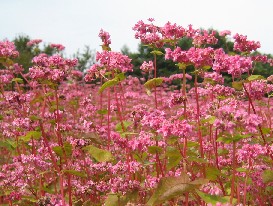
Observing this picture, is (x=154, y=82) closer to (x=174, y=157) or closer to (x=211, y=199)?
(x=174, y=157)

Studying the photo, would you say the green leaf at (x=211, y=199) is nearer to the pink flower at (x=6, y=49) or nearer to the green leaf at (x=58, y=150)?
the green leaf at (x=58, y=150)

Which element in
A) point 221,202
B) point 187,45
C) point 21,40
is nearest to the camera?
point 221,202

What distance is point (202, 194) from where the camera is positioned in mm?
2994

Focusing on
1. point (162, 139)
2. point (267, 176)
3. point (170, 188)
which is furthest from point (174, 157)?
point (267, 176)

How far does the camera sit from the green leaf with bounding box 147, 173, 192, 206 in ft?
9.81

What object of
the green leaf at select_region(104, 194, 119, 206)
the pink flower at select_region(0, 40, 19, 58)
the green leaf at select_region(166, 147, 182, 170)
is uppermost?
the pink flower at select_region(0, 40, 19, 58)

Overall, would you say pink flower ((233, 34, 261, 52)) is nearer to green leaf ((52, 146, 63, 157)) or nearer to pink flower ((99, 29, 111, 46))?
pink flower ((99, 29, 111, 46))

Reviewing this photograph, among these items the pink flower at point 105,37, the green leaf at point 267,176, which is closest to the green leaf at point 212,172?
the green leaf at point 267,176

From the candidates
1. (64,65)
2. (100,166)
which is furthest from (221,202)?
(64,65)

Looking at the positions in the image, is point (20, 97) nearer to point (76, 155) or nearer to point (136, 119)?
point (76, 155)

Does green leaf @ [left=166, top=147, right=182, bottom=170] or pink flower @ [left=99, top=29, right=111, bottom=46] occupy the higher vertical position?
pink flower @ [left=99, top=29, right=111, bottom=46]

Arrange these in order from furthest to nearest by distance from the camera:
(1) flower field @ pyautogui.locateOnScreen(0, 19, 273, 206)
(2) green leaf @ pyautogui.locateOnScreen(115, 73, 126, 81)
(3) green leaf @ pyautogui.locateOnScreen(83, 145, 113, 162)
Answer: (2) green leaf @ pyautogui.locateOnScreen(115, 73, 126, 81) < (3) green leaf @ pyautogui.locateOnScreen(83, 145, 113, 162) < (1) flower field @ pyautogui.locateOnScreen(0, 19, 273, 206)

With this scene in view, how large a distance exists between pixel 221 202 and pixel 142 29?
324cm

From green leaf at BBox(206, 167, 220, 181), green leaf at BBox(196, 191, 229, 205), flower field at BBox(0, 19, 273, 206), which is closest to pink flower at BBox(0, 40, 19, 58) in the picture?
flower field at BBox(0, 19, 273, 206)
